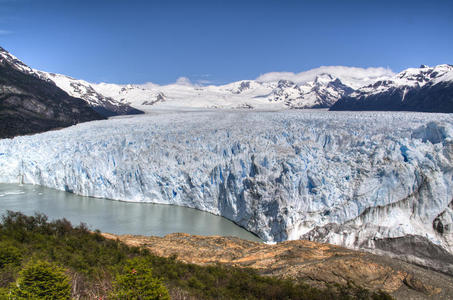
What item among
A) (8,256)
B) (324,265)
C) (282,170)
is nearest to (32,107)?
(282,170)

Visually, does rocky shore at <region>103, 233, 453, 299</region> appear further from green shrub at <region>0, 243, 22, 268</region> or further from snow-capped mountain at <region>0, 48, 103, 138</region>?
snow-capped mountain at <region>0, 48, 103, 138</region>

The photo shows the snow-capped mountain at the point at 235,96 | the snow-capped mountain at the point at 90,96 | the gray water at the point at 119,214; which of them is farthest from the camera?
the snow-capped mountain at the point at 235,96

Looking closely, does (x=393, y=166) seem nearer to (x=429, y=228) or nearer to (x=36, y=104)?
(x=429, y=228)

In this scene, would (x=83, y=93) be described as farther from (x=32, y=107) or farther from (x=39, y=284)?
(x=39, y=284)

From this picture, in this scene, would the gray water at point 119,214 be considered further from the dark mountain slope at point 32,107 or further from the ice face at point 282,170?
the dark mountain slope at point 32,107

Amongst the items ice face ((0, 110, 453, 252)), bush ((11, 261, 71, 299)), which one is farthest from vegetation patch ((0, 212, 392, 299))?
ice face ((0, 110, 453, 252))

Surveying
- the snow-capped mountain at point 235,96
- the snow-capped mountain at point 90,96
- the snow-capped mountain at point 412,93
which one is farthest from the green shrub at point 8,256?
the snow-capped mountain at point 235,96
